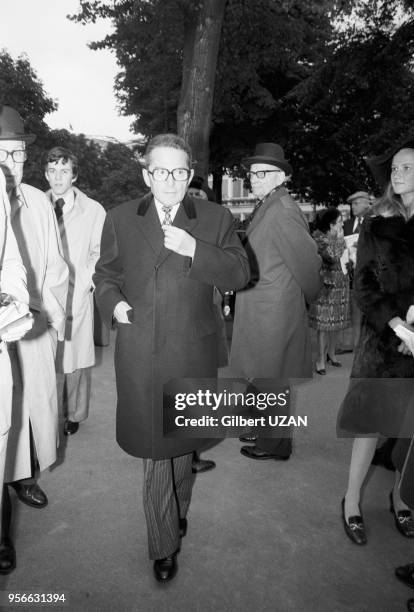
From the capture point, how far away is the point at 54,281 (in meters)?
3.20

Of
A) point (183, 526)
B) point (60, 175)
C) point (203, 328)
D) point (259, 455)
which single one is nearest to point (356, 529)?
point (183, 526)

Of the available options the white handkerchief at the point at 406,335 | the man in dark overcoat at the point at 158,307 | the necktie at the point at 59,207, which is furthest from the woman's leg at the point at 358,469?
the necktie at the point at 59,207

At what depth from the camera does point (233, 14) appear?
520 inches

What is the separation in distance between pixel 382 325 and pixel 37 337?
2037 millimetres

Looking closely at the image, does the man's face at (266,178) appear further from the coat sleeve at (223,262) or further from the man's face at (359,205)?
the man's face at (359,205)

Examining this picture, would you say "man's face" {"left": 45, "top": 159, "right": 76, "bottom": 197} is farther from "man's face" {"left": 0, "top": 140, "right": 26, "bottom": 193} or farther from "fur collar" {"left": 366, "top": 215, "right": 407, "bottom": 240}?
"fur collar" {"left": 366, "top": 215, "right": 407, "bottom": 240}

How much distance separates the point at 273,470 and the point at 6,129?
2973mm

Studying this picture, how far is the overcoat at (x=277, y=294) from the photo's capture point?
3525 millimetres

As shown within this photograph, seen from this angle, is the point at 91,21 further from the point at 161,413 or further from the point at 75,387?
the point at 161,413

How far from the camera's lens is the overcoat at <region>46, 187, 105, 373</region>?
4.29m

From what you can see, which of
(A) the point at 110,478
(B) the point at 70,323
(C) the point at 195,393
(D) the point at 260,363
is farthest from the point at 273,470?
(B) the point at 70,323

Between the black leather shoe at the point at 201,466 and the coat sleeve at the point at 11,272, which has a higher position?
the coat sleeve at the point at 11,272

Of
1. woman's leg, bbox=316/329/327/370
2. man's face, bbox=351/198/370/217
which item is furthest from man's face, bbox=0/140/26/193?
man's face, bbox=351/198/370/217

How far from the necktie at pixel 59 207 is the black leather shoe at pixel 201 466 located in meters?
2.34
